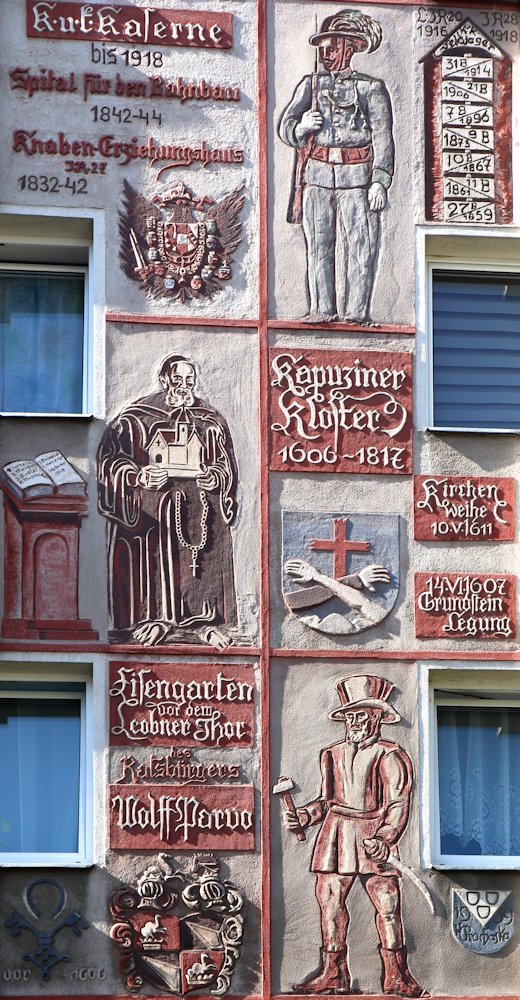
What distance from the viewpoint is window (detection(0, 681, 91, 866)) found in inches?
475

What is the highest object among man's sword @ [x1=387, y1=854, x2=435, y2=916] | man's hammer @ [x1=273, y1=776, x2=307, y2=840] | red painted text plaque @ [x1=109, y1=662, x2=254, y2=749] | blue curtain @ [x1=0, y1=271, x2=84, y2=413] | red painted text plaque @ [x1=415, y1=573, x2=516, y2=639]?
blue curtain @ [x1=0, y1=271, x2=84, y2=413]

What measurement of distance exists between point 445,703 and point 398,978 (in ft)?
6.14

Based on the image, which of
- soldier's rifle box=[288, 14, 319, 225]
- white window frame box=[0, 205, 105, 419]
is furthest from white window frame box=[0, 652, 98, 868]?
soldier's rifle box=[288, 14, 319, 225]

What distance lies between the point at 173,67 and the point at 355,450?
2.93 metres

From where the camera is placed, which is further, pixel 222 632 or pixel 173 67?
pixel 173 67

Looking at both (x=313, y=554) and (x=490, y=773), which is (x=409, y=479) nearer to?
(x=313, y=554)

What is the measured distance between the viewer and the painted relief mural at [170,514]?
12195 mm

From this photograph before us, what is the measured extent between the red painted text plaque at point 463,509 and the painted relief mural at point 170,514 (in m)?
1.26

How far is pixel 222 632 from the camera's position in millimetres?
12211

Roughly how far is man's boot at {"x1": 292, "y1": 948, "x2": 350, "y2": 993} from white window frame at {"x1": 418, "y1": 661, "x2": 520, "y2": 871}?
794mm

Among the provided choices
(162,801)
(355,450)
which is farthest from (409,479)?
(162,801)

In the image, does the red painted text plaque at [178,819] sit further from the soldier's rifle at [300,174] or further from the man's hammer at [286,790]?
the soldier's rifle at [300,174]

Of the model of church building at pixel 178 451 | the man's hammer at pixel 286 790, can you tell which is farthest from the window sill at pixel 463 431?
the man's hammer at pixel 286 790

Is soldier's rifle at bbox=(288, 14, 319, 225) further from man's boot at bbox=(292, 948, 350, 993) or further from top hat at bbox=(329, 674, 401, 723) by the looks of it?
man's boot at bbox=(292, 948, 350, 993)
